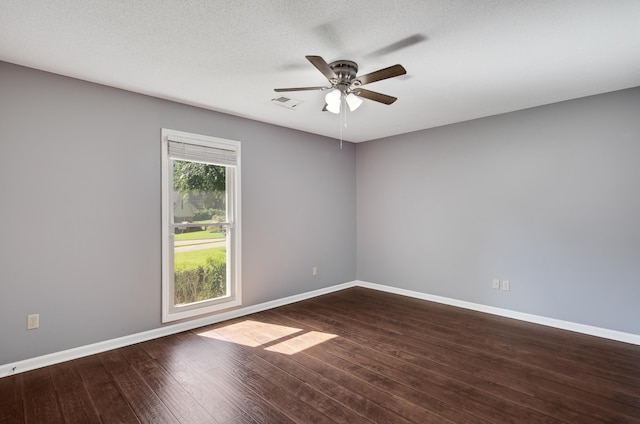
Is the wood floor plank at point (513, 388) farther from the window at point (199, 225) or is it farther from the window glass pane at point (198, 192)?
the window glass pane at point (198, 192)

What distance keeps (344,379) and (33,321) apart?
2.62 meters

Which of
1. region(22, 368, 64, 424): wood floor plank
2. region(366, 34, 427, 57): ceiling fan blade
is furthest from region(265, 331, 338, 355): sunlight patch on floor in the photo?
region(366, 34, 427, 57): ceiling fan blade

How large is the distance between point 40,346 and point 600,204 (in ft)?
18.0

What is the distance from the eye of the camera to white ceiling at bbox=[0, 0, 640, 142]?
188 centimetres

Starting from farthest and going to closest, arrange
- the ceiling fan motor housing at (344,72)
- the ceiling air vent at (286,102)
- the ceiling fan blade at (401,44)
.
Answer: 1. the ceiling air vent at (286,102)
2. the ceiling fan motor housing at (344,72)
3. the ceiling fan blade at (401,44)

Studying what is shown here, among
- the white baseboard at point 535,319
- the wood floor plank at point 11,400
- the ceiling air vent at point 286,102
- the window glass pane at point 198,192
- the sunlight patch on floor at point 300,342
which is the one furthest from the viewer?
the window glass pane at point 198,192

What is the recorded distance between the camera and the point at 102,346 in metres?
2.96

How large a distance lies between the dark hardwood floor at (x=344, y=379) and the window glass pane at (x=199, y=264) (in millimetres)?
413

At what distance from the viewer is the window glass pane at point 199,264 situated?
3.53 meters

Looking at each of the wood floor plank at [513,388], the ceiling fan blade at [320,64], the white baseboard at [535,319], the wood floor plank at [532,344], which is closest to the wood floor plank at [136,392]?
the wood floor plank at [513,388]

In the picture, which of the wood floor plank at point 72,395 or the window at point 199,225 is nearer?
the wood floor plank at point 72,395

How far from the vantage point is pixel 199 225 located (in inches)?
145

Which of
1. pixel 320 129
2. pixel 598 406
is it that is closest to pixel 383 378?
pixel 598 406

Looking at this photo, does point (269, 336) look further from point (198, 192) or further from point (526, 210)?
point (526, 210)
